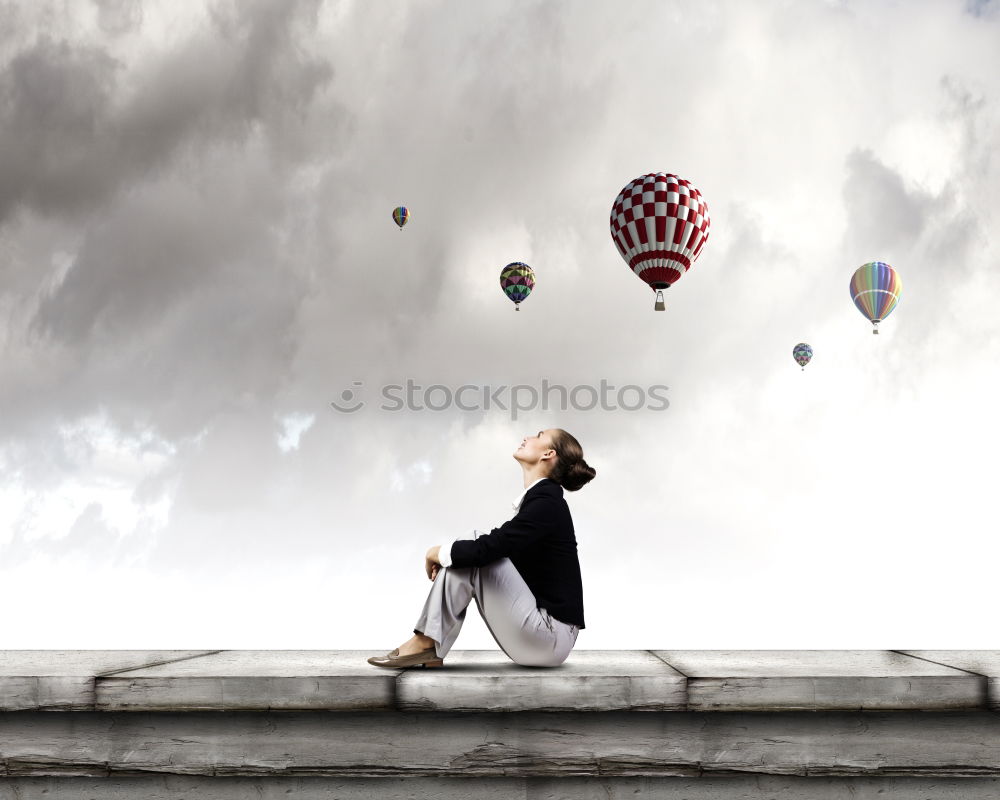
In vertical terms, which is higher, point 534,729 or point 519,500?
point 519,500

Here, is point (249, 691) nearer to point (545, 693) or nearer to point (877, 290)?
point (545, 693)

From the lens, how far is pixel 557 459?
15.9 ft

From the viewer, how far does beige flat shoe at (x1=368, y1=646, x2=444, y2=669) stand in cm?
439

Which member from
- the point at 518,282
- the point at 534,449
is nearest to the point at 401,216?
the point at 518,282

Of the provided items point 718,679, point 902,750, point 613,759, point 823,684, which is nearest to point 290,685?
point 613,759

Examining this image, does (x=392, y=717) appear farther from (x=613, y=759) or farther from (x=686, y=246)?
(x=686, y=246)

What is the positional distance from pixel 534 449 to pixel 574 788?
1.67m

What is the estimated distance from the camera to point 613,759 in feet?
13.5

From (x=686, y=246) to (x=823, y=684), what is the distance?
13115 mm

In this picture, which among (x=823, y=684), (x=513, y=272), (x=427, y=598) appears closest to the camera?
(x=823, y=684)

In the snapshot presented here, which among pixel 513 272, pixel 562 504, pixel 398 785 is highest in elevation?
pixel 513 272

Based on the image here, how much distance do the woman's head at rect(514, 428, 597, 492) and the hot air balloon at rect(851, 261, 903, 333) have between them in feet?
61.5

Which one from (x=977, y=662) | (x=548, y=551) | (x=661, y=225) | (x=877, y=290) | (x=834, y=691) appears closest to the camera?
(x=834, y=691)

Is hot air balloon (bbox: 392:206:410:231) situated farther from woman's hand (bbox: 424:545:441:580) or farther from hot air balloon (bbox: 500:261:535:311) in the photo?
woman's hand (bbox: 424:545:441:580)
